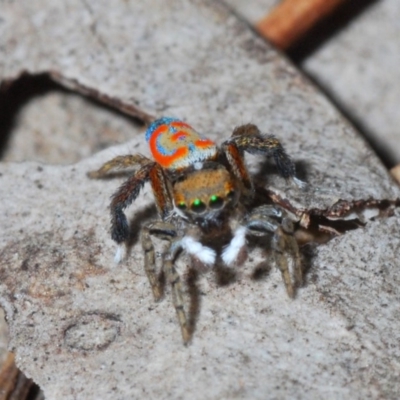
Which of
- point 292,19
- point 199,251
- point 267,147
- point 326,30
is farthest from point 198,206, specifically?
point 326,30

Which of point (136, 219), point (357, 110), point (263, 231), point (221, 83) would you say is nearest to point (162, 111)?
point (221, 83)

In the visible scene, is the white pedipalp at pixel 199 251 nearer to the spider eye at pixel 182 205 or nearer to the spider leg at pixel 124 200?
the spider eye at pixel 182 205

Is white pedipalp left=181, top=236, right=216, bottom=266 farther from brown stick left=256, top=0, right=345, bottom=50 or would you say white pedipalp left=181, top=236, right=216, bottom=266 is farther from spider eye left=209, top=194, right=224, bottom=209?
brown stick left=256, top=0, right=345, bottom=50

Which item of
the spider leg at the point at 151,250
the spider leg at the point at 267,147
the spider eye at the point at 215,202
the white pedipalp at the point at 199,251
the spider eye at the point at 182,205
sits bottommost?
the spider leg at the point at 151,250

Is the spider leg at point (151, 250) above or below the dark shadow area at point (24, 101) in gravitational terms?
above

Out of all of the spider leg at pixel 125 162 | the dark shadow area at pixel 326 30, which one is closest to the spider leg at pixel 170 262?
the spider leg at pixel 125 162

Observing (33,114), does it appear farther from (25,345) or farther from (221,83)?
(25,345)

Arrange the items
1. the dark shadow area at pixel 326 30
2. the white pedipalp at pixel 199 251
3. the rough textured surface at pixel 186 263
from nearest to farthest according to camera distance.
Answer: the rough textured surface at pixel 186 263
the white pedipalp at pixel 199 251
the dark shadow area at pixel 326 30

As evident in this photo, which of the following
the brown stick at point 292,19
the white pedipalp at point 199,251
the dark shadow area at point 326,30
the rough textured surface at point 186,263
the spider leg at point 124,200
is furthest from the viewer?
the dark shadow area at point 326,30
